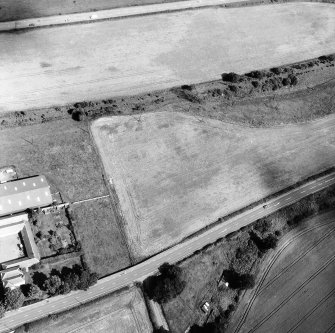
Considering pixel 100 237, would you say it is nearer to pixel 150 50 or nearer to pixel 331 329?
pixel 331 329

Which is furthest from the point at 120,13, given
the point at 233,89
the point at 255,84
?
the point at 255,84

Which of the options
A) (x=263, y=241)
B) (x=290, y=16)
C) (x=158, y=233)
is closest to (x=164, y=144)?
(x=158, y=233)

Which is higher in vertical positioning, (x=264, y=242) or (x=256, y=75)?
(x=256, y=75)

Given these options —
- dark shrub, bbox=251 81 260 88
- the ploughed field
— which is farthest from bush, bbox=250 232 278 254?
dark shrub, bbox=251 81 260 88

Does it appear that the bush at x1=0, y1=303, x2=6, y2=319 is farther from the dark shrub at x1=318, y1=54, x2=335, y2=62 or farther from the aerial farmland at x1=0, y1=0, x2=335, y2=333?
the dark shrub at x1=318, y1=54, x2=335, y2=62

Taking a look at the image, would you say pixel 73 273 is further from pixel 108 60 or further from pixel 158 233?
pixel 108 60
